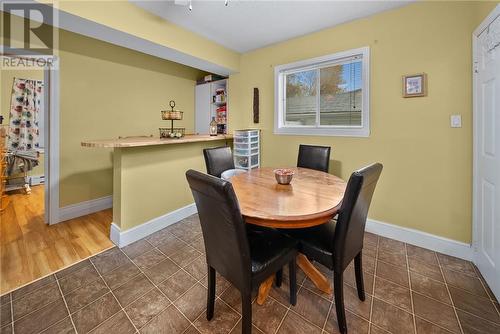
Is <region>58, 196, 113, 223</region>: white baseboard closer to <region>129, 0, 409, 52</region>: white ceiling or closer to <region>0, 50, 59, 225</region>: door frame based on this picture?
<region>0, 50, 59, 225</region>: door frame

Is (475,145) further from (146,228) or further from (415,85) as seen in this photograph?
(146,228)

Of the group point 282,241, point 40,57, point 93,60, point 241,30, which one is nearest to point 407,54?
point 241,30

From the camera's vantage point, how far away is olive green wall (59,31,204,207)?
9.32 feet

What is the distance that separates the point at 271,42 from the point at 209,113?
5.50 feet

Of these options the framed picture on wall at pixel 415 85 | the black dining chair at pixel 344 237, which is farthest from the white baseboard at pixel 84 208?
the framed picture on wall at pixel 415 85

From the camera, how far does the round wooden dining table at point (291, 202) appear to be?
1188mm

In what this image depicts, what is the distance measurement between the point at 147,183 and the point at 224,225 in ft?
5.85

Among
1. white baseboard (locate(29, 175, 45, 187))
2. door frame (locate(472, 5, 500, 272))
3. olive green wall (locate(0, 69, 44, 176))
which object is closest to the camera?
door frame (locate(472, 5, 500, 272))

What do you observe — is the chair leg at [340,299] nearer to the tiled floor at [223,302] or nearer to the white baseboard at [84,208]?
the tiled floor at [223,302]

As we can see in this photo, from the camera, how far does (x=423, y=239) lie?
2.25m

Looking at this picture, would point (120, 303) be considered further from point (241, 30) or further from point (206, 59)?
point (241, 30)

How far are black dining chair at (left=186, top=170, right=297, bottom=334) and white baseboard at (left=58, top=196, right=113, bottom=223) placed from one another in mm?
2669

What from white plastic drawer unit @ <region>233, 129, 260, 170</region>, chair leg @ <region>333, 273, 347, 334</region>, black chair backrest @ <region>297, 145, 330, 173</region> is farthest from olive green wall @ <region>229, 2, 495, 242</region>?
chair leg @ <region>333, 273, 347, 334</region>

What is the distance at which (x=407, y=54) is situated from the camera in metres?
2.23
